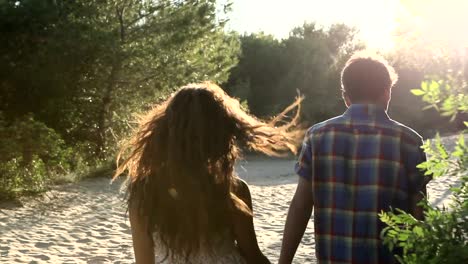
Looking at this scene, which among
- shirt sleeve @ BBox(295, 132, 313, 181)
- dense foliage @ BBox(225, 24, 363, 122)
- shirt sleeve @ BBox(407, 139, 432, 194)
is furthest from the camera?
dense foliage @ BBox(225, 24, 363, 122)

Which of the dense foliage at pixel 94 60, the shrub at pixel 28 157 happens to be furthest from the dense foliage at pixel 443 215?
the dense foliage at pixel 94 60

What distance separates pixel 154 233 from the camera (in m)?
2.89

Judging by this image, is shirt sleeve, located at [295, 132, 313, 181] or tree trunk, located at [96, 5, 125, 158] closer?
shirt sleeve, located at [295, 132, 313, 181]

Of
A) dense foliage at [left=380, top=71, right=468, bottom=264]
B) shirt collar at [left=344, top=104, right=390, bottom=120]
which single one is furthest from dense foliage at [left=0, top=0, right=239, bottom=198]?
dense foliage at [left=380, top=71, right=468, bottom=264]

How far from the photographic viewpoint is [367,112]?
10.0 feet

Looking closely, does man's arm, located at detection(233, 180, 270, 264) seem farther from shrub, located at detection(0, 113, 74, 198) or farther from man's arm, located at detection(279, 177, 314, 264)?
shrub, located at detection(0, 113, 74, 198)

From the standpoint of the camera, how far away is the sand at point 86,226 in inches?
323

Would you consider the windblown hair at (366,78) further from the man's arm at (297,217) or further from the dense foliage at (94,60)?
the dense foliage at (94,60)

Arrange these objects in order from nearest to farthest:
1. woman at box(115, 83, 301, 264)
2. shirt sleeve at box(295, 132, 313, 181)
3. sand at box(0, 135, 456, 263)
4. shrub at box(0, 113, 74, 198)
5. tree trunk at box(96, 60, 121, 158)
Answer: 1. woman at box(115, 83, 301, 264)
2. shirt sleeve at box(295, 132, 313, 181)
3. sand at box(0, 135, 456, 263)
4. shrub at box(0, 113, 74, 198)
5. tree trunk at box(96, 60, 121, 158)

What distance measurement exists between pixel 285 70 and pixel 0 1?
19341 mm

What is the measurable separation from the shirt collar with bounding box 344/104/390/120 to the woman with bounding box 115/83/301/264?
1.47 ft

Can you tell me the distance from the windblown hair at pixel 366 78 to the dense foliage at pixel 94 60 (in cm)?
1361

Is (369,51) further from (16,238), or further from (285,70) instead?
(285,70)

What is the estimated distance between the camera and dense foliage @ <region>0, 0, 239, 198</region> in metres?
17.3
